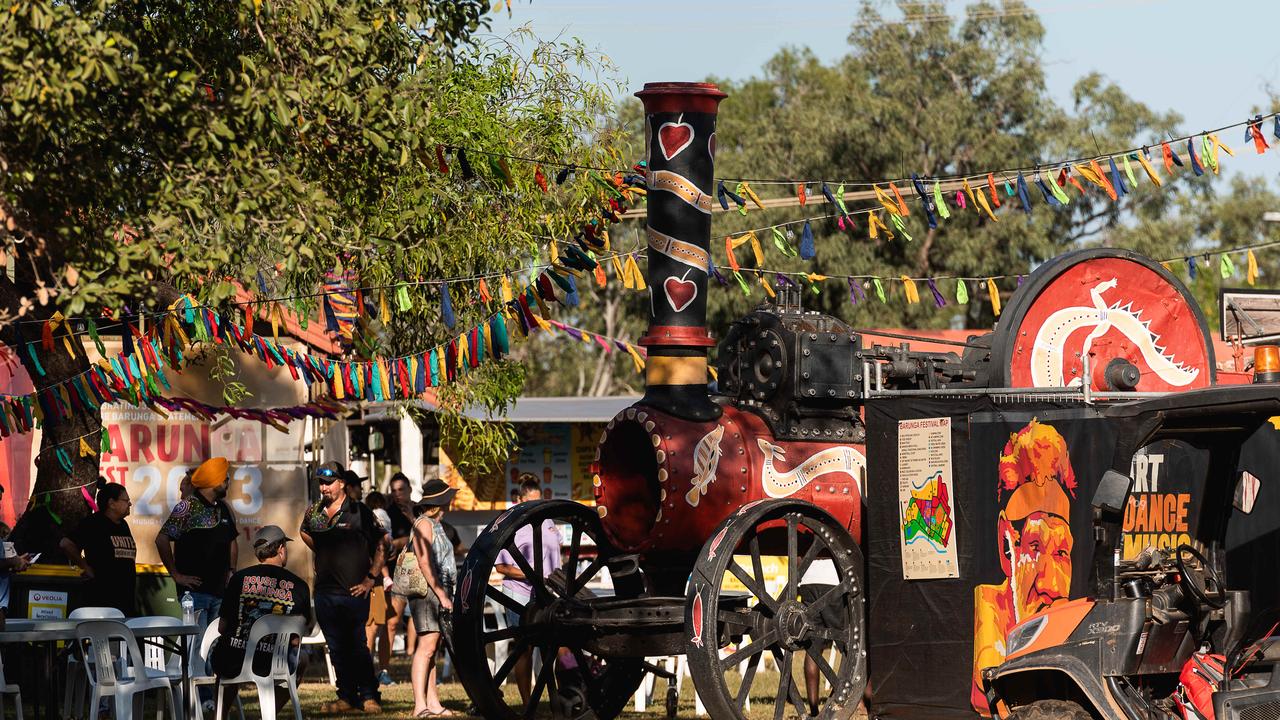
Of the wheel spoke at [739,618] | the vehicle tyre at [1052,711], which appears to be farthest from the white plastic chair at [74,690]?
the vehicle tyre at [1052,711]

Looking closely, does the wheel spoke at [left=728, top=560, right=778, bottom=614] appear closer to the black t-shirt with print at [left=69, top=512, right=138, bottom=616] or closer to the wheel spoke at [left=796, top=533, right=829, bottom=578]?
the wheel spoke at [left=796, top=533, right=829, bottom=578]

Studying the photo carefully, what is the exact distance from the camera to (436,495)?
13312mm

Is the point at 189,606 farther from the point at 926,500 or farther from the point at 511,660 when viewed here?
the point at 926,500

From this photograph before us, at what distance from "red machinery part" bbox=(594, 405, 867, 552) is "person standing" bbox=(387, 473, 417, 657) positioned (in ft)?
22.5

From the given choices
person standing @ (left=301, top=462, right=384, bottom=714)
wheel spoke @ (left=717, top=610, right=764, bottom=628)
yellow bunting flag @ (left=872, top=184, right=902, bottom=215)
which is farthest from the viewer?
person standing @ (left=301, top=462, right=384, bottom=714)

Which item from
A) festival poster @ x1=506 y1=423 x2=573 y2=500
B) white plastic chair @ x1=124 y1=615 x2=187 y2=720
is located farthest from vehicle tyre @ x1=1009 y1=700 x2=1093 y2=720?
festival poster @ x1=506 y1=423 x2=573 y2=500

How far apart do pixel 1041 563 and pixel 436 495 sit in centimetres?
655

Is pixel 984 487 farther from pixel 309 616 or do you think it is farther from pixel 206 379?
pixel 206 379

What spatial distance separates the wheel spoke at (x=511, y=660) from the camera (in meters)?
9.07

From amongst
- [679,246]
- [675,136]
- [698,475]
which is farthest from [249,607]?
[675,136]

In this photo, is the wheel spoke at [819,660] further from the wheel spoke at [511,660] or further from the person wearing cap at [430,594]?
the person wearing cap at [430,594]

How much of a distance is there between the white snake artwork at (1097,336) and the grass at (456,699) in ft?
13.9

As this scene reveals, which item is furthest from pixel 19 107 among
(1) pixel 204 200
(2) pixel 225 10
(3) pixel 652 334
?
(3) pixel 652 334

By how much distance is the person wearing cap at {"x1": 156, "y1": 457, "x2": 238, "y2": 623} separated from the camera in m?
12.2
